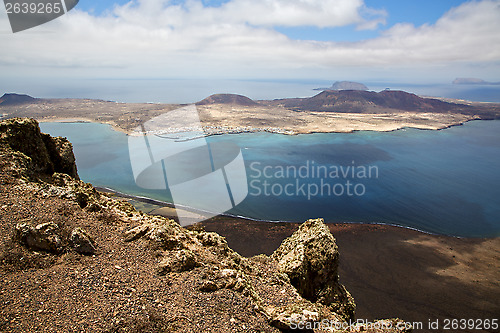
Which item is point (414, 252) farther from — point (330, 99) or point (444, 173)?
point (330, 99)

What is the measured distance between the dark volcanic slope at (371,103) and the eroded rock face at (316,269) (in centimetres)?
10605

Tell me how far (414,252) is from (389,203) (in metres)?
9.34

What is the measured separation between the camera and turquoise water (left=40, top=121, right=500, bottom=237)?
27.3 meters

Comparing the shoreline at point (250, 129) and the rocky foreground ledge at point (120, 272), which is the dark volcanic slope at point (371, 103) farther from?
the rocky foreground ledge at point (120, 272)

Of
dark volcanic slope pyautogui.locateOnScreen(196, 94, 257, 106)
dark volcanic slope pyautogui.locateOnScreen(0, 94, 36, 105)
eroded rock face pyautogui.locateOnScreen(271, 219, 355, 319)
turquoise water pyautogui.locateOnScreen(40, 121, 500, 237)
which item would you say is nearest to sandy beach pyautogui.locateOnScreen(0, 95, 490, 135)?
dark volcanic slope pyautogui.locateOnScreen(0, 94, 36, 105)

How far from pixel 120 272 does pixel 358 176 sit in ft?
121

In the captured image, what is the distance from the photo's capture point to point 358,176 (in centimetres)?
3816

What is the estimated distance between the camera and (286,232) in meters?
23.1

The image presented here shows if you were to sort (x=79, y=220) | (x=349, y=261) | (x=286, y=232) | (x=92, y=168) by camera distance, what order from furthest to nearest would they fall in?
1. (x=92, y=168)
2. (x=286, y=232)
3. (x=349, y=261)
4. (x=79, y=220)

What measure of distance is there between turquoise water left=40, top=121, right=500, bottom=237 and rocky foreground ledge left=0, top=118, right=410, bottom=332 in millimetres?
18547

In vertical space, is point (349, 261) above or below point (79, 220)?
below

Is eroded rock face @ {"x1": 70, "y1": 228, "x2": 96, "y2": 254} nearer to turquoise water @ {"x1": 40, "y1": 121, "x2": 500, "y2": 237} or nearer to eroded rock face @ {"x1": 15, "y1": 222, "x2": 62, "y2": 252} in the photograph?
eroded rock face @ {"x1": 15, "y1": 222, "x2": 62, "y2": 252}

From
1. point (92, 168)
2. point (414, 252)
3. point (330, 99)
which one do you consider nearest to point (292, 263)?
point (414, 252)

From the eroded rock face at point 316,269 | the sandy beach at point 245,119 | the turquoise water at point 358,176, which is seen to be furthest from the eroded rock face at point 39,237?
the sandy beach at point 245,119
